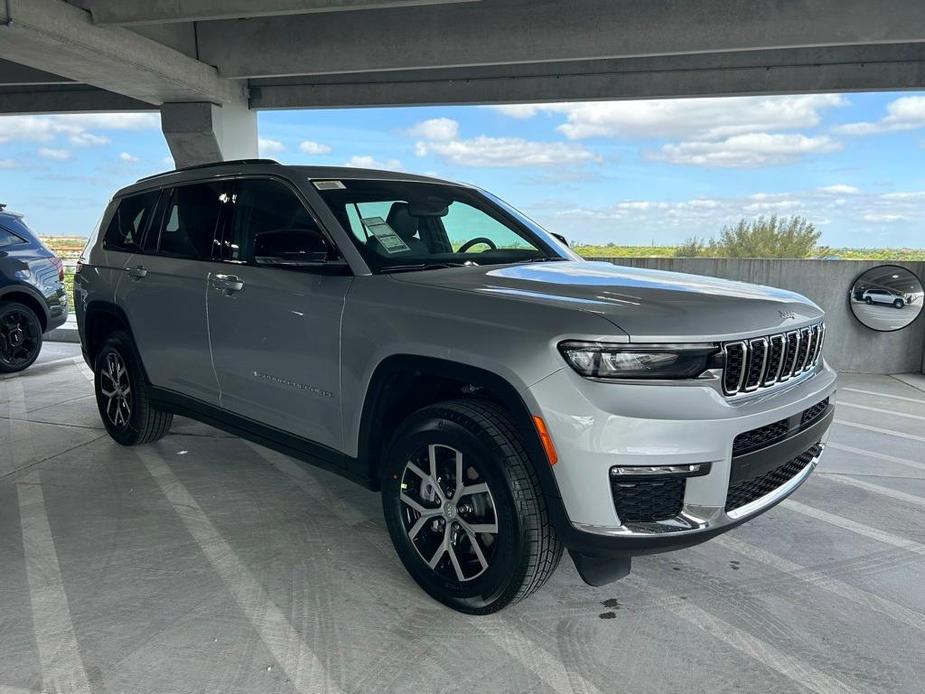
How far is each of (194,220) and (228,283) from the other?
698 mm

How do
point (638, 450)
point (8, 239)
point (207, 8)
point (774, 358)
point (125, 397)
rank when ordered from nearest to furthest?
point (638, 450), point (774, 358), point (125, 397), point (8, 239), point (207, 8)

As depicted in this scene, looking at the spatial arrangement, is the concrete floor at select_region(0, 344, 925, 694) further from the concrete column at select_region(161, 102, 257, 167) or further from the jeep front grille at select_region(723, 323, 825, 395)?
the concrete column at select_region(161, 102, 257, 167)

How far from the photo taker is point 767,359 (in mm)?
2572

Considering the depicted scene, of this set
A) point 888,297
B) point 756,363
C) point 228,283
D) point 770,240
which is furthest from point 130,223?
point 770,240

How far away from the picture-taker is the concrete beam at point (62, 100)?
529 inches

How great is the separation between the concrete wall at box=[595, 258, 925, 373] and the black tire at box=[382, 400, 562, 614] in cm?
621

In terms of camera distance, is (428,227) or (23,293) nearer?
(428,227)

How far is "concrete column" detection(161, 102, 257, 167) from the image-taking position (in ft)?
38.7

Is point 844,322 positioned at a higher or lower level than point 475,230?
lower

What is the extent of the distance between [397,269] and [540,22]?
7.63 meters

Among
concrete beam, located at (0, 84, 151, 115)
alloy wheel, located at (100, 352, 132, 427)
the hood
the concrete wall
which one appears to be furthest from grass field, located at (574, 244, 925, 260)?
concrete beam, located at (0, 84, 151, 115)

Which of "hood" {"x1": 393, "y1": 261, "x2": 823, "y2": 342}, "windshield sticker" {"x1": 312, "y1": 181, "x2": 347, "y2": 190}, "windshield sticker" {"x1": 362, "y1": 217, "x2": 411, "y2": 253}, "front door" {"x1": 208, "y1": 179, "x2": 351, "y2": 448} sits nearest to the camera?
"hood" {"x1": 393, "y1": 261, "x2": 823, "y2": 342}

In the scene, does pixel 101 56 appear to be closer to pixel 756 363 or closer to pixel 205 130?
pixel 205 130

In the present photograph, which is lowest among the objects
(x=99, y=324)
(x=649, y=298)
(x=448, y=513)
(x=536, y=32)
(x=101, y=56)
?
(x=448, y=513)
